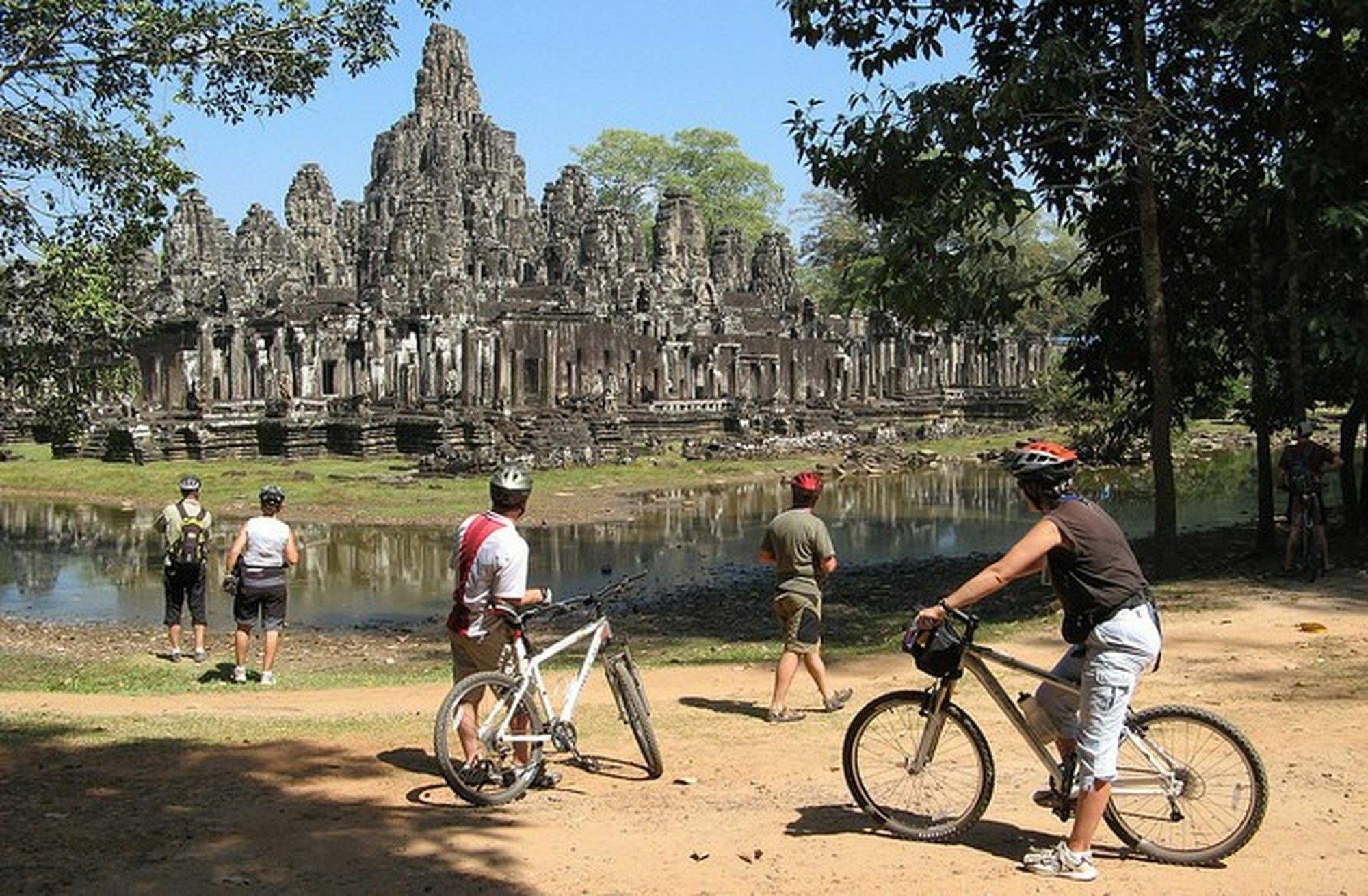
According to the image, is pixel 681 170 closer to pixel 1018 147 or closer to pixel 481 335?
pixel 481 335

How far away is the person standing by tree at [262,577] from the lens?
10719 mm

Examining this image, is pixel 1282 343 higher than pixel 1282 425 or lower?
higher

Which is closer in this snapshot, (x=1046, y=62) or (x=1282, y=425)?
(x=1046, y=62)

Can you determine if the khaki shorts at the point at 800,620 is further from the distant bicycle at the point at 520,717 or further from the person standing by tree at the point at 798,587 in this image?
the distant bicycle at the point at 520,717

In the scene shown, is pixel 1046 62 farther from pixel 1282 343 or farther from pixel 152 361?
pixel 152 361

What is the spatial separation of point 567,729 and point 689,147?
286ft

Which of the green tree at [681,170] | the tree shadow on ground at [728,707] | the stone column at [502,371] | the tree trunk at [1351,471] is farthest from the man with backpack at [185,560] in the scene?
the green tree at [681,170]

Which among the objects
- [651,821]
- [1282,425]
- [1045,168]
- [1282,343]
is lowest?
[651,821]

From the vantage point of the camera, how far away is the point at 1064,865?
201 inches

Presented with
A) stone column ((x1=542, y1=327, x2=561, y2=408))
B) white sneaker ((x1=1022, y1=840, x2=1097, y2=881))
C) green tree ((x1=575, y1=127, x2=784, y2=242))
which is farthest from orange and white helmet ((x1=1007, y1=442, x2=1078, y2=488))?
green tree ((x1=575, y1=127, x2=784, y2=242))

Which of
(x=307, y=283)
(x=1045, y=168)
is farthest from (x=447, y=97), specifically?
(x=1045, y=168)

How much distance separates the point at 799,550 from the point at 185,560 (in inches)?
250

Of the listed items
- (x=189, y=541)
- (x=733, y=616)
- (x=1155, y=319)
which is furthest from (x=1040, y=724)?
(x=1155, y=319)

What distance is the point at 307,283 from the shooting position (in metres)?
64.2
